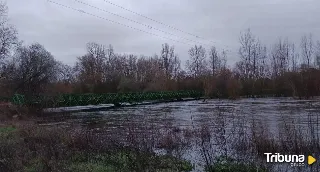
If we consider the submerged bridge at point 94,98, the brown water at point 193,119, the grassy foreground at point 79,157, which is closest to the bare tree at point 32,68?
the submerged bridge at point 94,98

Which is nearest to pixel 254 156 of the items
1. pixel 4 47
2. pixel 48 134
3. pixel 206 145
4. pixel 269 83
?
pixel 206 145

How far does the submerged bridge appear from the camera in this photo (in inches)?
1410

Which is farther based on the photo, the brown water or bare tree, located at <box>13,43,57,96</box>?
bare tree, located at <box>13,43,57,96</box>

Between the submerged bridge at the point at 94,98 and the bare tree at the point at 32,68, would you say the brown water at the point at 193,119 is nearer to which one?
the submerged bridge at the point at 94,98

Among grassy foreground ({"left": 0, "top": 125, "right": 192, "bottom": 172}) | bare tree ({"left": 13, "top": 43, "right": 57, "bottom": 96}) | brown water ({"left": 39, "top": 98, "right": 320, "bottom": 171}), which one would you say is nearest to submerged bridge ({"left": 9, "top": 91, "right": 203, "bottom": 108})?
brown water ({"left": 39, "top": 98, "right": 320, "bottom": 171})

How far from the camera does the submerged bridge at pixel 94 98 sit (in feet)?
117

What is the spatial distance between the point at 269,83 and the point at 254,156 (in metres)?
65.1

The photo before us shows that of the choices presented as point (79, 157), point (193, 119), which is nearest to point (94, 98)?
point (193, 119)

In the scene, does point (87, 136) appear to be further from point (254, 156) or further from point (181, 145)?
point (254, 156)

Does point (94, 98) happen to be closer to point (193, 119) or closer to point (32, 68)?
point (32, 68)

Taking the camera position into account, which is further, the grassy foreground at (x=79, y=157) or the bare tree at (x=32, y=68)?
the bare tree at (x=32, y=68)

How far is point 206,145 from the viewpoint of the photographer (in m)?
13.0

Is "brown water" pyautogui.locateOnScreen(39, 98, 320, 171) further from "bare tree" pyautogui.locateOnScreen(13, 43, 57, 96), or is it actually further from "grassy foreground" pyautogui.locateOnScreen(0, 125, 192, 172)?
"bare tree" pyautogui.locateOnScreen(13, 43, 57, 96)

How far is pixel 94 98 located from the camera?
48.5 m
